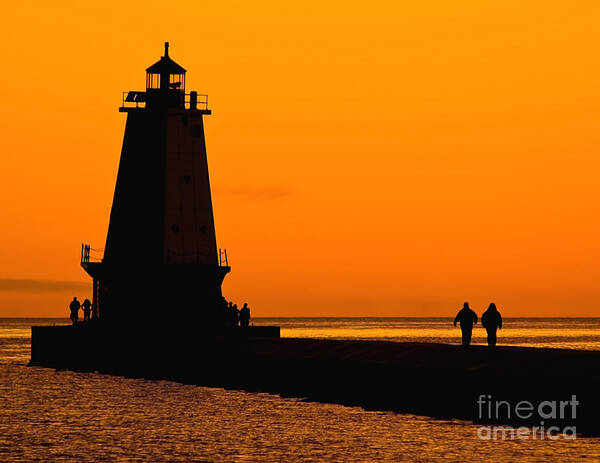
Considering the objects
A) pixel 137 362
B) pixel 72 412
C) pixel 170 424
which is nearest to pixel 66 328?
pixel 137 362

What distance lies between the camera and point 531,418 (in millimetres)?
32094

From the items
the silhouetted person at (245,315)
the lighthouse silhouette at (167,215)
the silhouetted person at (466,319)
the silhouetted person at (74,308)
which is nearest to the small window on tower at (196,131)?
the lighthouse silhouette at (167,215)

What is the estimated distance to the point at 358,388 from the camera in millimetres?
41188

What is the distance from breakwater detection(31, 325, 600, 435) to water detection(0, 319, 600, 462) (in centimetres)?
91

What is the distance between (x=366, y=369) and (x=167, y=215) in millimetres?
19314

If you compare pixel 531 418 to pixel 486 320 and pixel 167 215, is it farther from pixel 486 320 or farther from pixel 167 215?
pixel 167 215

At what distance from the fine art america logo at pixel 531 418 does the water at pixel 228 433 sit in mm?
533

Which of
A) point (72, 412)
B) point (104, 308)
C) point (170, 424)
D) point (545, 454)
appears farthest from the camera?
point (104, 308)

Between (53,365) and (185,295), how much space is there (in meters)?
10.1

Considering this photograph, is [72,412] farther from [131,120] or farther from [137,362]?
[131,120]

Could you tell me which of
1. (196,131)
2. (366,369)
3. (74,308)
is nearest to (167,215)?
(196,131)

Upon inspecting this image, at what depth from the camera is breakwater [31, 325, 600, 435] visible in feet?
105

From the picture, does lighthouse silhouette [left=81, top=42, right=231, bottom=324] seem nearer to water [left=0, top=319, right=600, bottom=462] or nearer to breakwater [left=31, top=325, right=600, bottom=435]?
breakwater [left=31, top=325, right=600, bottom=435]

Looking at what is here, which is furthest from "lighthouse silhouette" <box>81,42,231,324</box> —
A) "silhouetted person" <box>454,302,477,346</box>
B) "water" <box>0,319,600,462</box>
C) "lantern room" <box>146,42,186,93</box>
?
"silhouetted person" <box>454,302,477,346</box>
